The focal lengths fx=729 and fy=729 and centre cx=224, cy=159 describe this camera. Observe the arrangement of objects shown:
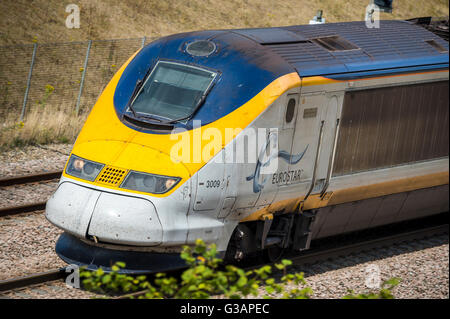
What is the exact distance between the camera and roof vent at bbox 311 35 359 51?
10.7 meters

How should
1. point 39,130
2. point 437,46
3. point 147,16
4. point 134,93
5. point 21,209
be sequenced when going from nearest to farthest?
point 134,93
point 21,209
point 437,46
point 39,130
point 147,16

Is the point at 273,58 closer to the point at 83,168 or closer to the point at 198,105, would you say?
the point at 198,105

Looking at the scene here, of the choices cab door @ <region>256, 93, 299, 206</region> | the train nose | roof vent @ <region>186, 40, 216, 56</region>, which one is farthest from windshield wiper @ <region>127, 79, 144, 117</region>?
cab door @ <region>256, 93, 299, 206</region>

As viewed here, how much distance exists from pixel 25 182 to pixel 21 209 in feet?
5.98

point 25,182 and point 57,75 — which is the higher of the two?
point 25,182

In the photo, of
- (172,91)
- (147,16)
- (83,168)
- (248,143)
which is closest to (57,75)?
(147,16)

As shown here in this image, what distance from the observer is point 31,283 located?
919 centimetres

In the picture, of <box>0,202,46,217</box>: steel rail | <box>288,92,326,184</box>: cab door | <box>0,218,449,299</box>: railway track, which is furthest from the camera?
<box>0,202,46,217</box>: steel rail

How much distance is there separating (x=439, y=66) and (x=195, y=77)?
14.2ft

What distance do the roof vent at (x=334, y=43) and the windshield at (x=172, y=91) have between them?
2128mm

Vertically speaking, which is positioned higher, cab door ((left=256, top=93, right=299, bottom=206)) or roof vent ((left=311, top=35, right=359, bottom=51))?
roof vent ((left=311, top=35, right=359, bottom=51))

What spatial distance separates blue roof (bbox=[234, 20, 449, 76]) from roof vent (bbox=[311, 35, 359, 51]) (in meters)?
0.10

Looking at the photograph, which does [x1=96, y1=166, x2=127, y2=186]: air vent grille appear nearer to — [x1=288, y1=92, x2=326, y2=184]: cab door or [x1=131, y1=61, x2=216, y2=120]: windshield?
[x1=131, y1=61, x2=216, y2=120]: windshield

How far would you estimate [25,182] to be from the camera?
44.2ft
